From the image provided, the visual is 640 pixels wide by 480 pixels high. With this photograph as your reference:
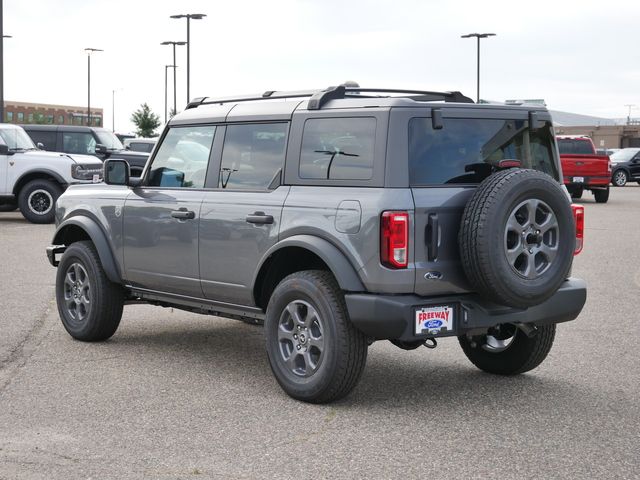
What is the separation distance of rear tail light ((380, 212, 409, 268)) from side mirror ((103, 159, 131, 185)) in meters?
2.70

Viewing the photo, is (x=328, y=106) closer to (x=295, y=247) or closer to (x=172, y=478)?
(x=295, y=247)

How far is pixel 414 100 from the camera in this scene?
20.4 feet

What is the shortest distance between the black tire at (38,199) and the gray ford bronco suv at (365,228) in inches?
541

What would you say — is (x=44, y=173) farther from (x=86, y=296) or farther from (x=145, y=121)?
(x=145, y=121)

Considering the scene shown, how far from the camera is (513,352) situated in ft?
22.6

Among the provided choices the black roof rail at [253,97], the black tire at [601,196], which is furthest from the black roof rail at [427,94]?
the black tire at [601,196]

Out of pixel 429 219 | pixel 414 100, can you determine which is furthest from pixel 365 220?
pixel 414 100

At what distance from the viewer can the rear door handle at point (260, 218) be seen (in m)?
6.41

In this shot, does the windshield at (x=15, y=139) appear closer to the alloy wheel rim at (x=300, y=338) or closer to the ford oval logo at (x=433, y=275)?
the alloy wheel rim at (x=300, y=338)

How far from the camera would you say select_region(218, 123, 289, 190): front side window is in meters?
6.61

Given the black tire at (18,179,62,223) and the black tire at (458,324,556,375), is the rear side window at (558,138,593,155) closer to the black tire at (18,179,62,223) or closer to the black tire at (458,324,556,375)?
the black tire at (18,179,62,223)

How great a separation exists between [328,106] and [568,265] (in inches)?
67.4

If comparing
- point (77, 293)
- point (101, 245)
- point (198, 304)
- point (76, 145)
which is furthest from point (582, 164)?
point (198, 304)

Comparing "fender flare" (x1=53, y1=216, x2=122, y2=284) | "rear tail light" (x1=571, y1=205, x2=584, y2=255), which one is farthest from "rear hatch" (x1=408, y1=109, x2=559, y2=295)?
"fender flare" (x1=53, y1=216, x2=122, y2=284)
